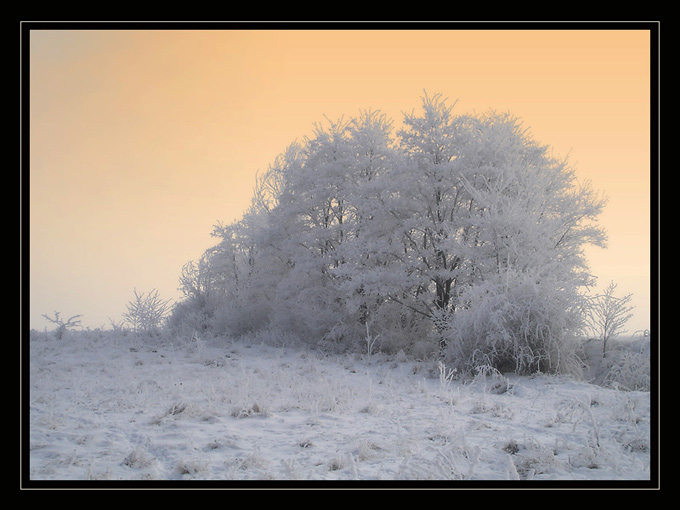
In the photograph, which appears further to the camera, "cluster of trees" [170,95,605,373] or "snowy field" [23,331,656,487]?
"cluster of trees" [170,95,605,373]

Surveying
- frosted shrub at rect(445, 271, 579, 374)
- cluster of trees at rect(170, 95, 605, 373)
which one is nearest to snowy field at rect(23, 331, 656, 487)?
frosted shrub at rect(445, 271, 579, 374)

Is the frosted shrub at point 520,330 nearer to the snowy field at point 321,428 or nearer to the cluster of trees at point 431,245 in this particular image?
the cluster of trees at point 431,245

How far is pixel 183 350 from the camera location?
14.4m

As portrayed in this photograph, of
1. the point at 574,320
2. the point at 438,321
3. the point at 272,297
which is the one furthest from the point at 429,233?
the point at 272,297

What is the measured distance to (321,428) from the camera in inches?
237

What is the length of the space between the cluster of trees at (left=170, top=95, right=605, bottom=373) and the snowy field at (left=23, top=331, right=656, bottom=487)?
1532mm

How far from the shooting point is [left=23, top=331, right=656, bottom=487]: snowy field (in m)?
4.30

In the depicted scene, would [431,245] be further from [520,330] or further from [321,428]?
[321,428]

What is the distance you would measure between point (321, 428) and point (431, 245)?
1014 cm

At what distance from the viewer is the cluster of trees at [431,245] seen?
10.6 m

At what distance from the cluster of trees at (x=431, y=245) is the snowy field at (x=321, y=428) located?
5.03ft

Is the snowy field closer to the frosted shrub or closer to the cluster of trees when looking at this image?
the frosted shrub
